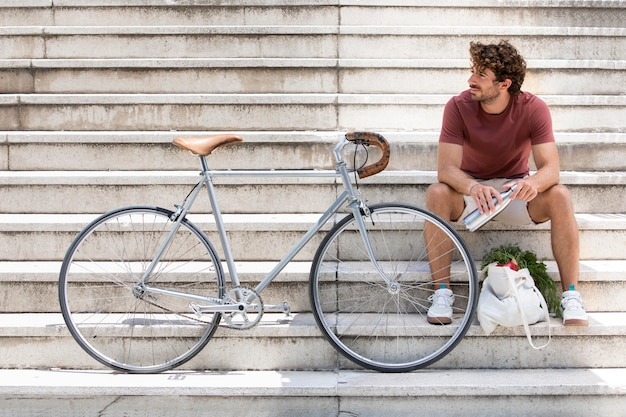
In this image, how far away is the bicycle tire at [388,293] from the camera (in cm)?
355

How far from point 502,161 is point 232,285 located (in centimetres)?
161

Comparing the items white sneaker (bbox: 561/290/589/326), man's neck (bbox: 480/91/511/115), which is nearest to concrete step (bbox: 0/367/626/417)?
white sneaker (bbox: 561/290/589/326)

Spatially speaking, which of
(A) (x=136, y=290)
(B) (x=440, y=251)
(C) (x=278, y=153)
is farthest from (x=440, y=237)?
(A) (x=136, y=290)

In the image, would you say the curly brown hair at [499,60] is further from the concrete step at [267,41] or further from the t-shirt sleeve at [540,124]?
the concrete step at [267,41]

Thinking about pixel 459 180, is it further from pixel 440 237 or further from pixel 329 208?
pixel 329 208

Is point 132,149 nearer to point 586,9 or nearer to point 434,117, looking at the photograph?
point 434,117

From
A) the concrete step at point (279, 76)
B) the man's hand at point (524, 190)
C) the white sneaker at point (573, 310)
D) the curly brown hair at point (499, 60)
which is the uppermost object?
the concrete step at point (279, 76)

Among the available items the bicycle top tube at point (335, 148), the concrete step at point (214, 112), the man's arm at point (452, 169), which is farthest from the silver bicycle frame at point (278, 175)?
the concrete step at point (214, 112)

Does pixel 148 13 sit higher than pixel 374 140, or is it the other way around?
pixel 148 13

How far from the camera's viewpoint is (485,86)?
Answer: 371cm

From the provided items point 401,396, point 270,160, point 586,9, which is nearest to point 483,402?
point 401,396

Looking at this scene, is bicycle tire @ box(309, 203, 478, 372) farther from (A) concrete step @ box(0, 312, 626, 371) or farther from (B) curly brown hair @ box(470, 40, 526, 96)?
(B) curly brown hair @ box(470, 40, 526, 96)

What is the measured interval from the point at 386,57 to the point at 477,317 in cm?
257

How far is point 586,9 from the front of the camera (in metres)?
5.86
